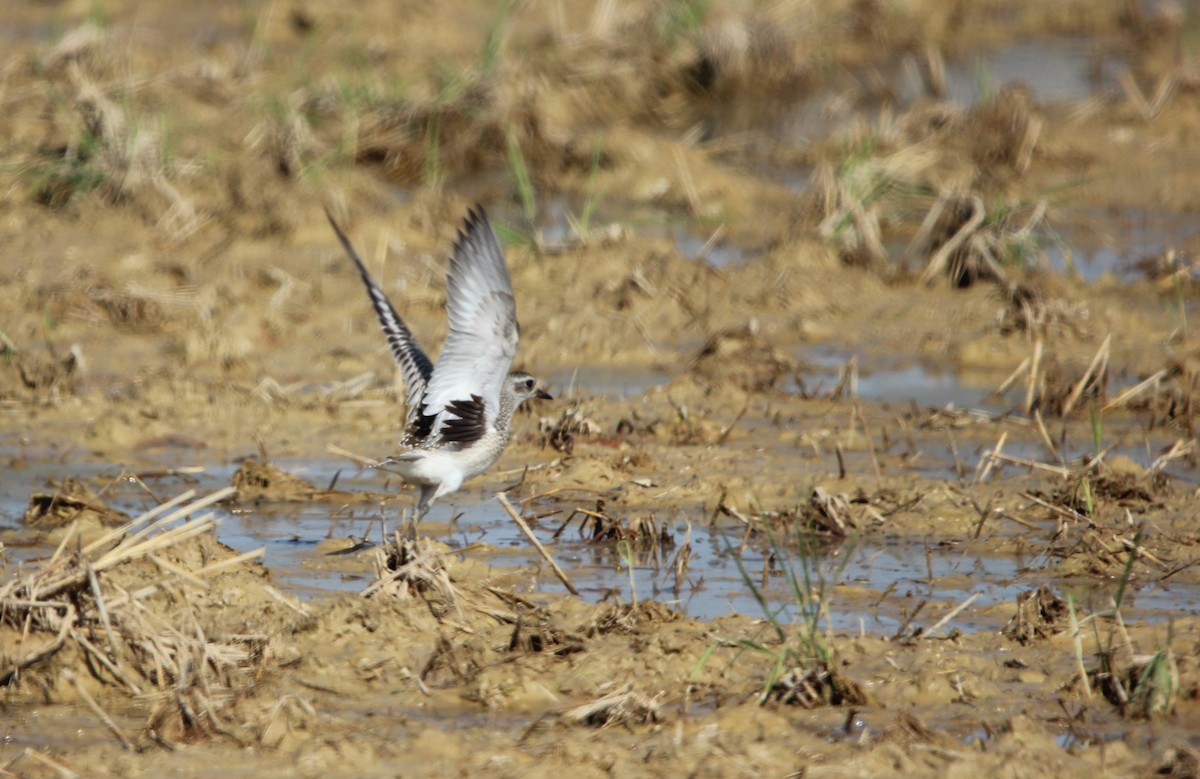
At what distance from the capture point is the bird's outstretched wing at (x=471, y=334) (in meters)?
7.71

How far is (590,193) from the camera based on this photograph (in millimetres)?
13641

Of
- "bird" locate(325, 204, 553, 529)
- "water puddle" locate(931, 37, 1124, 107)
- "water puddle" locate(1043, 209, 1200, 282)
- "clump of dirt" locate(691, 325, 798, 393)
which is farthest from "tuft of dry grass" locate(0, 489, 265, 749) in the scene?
"water puddle" locate(931, 37, 1124, 107)

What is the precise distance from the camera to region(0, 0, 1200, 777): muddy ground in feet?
19.1

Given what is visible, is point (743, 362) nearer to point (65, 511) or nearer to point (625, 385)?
point (625, 385)

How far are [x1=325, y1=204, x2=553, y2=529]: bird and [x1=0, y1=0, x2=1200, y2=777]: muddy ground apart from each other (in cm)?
43

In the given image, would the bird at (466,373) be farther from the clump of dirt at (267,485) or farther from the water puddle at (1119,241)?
the water puddle at (1119,241)

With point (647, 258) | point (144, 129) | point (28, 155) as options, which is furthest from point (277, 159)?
point (647, 258)

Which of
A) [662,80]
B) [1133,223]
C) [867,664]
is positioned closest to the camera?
[867,664]

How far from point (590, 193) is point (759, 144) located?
8.23 feet

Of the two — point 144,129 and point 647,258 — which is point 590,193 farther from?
point 144,129

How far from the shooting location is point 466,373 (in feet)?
25.6

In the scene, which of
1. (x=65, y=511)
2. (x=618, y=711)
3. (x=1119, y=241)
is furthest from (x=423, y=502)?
(x=1119, y=241)

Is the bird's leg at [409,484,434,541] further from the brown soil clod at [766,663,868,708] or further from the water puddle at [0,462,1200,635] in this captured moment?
the brown soil clod at [766,663,868,708]

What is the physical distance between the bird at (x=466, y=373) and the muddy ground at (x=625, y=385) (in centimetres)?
43
